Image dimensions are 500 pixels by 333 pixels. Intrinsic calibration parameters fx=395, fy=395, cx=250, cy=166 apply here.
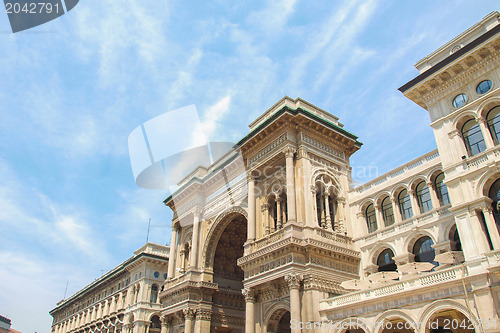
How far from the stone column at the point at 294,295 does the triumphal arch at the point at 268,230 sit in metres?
0.06

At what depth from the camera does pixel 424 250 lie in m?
24.4

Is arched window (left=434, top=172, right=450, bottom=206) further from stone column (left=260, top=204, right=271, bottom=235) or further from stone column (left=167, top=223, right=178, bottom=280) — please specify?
stone column (left=167, top=223, right=178, bottom=280)

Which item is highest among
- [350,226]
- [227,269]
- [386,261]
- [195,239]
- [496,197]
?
[195,239]

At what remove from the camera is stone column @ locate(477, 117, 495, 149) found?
66.7 ft

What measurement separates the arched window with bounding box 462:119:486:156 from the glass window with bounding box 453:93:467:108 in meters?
1.12

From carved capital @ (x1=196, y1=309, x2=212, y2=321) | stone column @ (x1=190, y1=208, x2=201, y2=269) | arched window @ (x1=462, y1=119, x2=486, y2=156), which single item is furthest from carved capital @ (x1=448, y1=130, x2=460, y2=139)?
stone column @ (x1=190, y1=208, x2=201, y2=269)

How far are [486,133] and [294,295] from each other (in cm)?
1408

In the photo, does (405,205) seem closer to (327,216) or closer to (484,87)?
(327,216)

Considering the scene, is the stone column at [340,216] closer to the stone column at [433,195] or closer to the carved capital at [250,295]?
the stone column at [433,195]

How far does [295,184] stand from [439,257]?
1066cm

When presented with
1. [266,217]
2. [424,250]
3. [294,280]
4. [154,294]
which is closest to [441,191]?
[424,250]

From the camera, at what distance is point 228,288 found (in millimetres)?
37531

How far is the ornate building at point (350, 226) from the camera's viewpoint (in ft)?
63.5

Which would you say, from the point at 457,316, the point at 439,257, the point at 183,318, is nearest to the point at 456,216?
the point at 439,257
